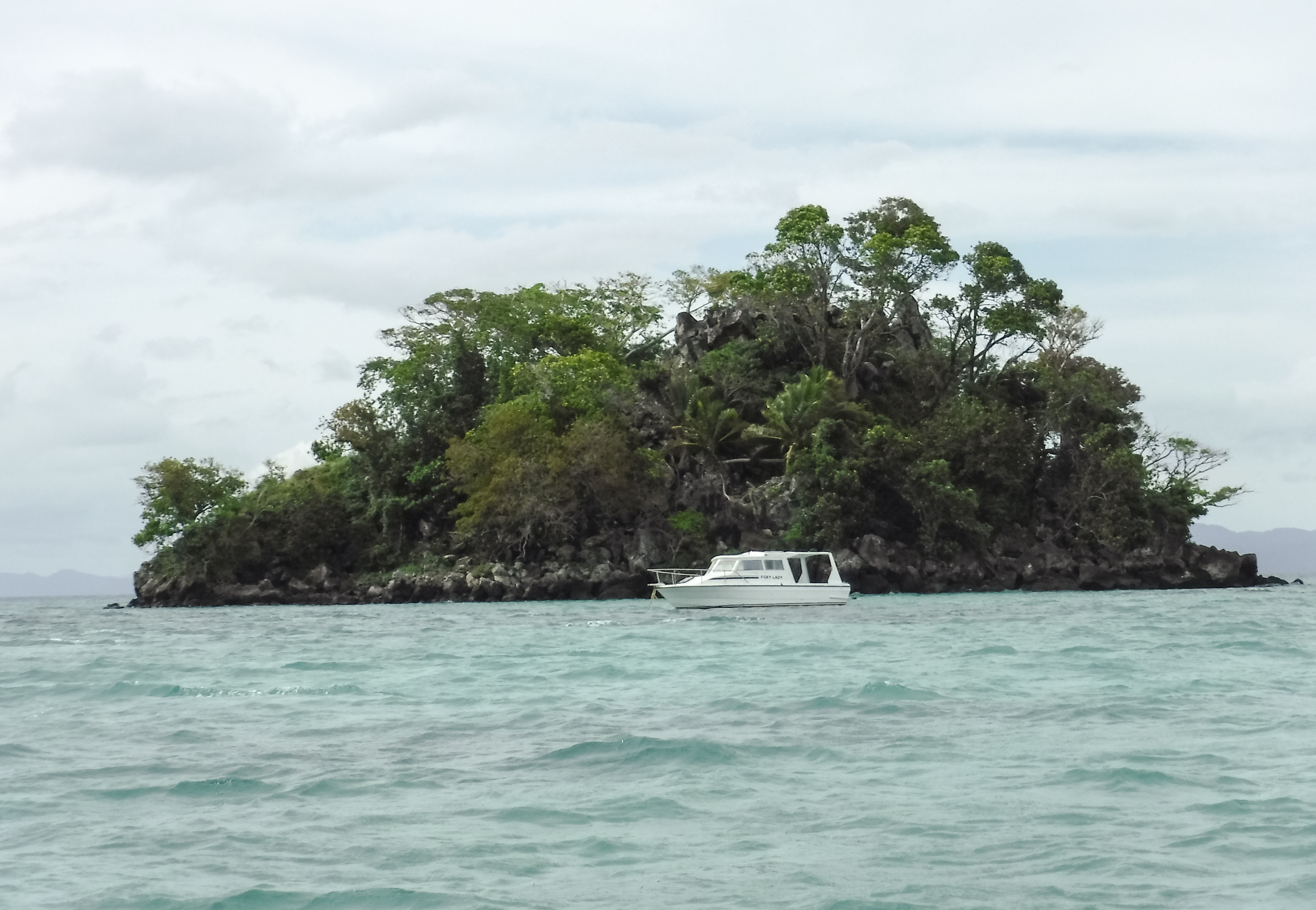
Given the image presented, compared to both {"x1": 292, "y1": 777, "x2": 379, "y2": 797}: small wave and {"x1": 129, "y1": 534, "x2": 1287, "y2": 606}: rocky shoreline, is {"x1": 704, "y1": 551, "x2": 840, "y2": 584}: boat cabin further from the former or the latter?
{"x1": 292, "y1": 777, "x2": 379, "y2": 797}: small wave

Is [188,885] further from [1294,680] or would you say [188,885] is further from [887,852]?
[1294,680]

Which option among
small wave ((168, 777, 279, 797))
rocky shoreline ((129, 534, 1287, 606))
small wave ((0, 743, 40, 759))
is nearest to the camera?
small wave ((168, 777, 279, 797))

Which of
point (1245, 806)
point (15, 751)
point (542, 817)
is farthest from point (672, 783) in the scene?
point (15, 751)

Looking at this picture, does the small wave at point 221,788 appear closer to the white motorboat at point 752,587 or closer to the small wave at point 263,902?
the small wave at point 263,902

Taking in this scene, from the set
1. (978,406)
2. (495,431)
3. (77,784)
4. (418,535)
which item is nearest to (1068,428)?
(978,406)

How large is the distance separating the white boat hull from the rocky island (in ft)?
35.1

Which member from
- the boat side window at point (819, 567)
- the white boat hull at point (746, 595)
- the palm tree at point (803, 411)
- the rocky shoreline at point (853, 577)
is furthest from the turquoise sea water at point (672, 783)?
the palm tree at point (803, 411)

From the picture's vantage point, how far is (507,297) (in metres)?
54.8

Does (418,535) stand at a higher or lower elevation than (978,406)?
lower

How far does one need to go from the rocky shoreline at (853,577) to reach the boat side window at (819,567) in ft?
1.89

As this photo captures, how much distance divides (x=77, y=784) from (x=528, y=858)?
13.3ft

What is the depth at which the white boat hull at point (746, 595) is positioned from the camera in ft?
113

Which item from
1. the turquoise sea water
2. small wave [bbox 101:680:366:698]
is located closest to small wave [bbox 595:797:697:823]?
the turquoise sea water

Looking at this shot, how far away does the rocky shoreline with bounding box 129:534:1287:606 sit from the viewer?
4734 centimetres
